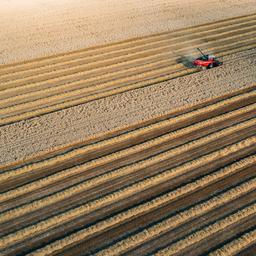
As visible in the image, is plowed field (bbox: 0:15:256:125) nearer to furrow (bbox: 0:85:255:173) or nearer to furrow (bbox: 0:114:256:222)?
furrow (bbox: 0:85:255:173)

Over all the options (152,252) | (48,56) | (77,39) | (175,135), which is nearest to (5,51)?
(48,56)

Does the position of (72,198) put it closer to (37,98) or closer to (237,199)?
(237,199)

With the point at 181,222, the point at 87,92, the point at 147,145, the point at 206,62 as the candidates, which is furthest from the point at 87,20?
the point at 181,222

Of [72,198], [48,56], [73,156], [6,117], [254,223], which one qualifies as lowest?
[254,223]

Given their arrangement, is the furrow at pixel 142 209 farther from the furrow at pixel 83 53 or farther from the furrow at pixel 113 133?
the furrow at pixel 83 53

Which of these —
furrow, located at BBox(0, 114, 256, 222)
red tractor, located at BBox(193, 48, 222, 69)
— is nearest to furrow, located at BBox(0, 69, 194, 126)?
red tractor, located at BBox(193, 48, 222, 69)

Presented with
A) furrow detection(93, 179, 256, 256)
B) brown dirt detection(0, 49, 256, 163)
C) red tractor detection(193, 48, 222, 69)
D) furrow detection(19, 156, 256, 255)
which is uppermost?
red tractor detection(193, 48, 222, 69)

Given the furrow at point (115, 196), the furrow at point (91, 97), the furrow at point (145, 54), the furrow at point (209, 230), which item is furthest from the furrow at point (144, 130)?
the furrow at point (145, 54)
